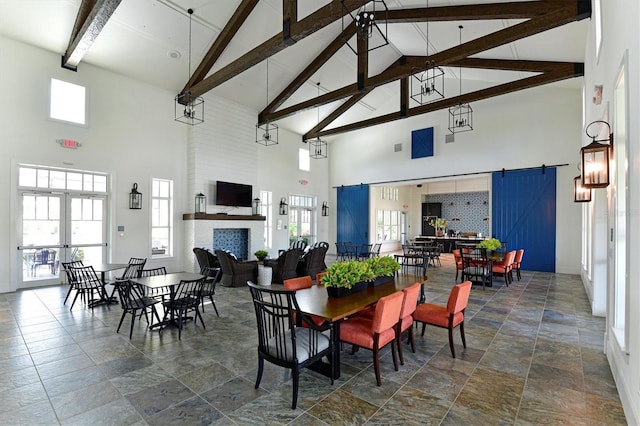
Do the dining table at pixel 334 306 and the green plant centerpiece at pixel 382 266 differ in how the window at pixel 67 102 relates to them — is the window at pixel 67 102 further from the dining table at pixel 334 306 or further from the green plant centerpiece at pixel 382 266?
the green plant centerpiece at pixel 382 266

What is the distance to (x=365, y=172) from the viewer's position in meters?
13.1

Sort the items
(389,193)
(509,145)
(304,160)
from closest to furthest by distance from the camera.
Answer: (509,145) < (304,160) < (389,193)

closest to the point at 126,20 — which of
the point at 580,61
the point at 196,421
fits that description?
the point at 196,421

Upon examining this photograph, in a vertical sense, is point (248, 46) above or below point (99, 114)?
above

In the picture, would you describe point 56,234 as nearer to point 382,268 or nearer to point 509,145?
point 382,268

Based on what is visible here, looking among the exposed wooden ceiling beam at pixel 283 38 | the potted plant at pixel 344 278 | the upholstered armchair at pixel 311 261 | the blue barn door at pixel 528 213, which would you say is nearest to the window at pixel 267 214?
the upholstered armchair at pixel 311 261

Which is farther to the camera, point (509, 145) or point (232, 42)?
point (509, 145)

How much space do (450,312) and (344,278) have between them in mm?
1223

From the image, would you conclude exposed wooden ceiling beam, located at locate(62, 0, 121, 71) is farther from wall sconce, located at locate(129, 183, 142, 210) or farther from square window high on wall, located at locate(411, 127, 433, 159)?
square window high on wall, located at locate(411, 127, 433, 159)

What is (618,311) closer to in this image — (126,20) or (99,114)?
(126,20)

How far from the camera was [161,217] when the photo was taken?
873 centimetres

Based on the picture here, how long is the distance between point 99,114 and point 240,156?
3.75 m

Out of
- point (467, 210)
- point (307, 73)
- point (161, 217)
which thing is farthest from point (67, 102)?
point (467, 210)

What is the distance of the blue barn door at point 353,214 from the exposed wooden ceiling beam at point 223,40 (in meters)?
7.43
